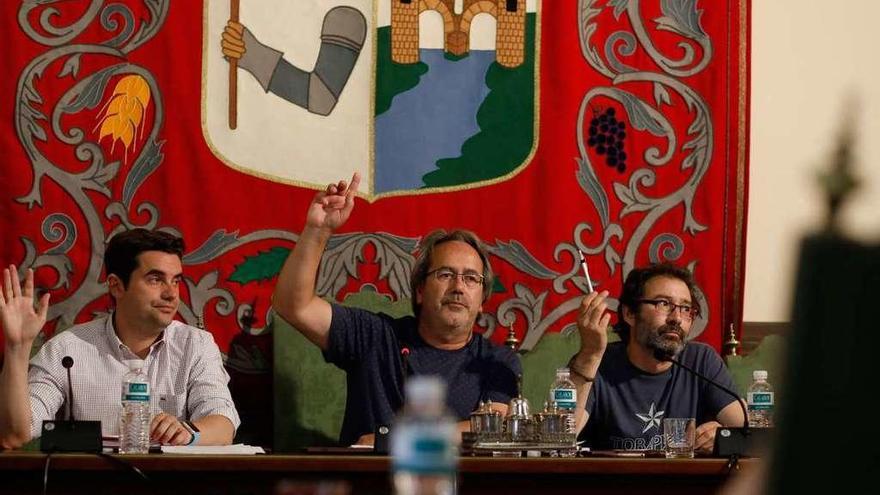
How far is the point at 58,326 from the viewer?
380cm

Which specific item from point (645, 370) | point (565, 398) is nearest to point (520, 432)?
point (565, 398)

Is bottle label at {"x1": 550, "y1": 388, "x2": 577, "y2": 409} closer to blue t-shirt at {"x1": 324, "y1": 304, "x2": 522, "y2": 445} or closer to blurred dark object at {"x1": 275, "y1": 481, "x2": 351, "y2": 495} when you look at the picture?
blue t-shirt at {"x1": 324, "y1": 304, "x2": 522, "y2": 445}

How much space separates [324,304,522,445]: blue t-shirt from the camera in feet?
11.4

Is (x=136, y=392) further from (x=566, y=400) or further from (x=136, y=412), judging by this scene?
(x=566, y=400)

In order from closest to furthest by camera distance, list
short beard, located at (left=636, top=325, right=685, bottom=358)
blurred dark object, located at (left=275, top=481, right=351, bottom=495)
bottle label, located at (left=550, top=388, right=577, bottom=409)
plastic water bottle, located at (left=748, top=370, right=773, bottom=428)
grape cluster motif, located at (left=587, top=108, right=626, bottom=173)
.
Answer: blurred dark object, located at (left=275, top=481, right=351, bottom=495) < bottle label, located at (left=550, top=388, right=577, bottom=409) < plastic water bottle, located at (left=748, top=370, right=773, bottom=428) < short beard, located at (left=636, top=325, right=685, bottom=358) < grape cluster motif, located at (left=587, top=108, right=626, bottom=173)

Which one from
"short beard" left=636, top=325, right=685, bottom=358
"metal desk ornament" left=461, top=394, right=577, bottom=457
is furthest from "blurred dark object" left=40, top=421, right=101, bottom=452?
"short beard" left=636, top=325, right=685, bottom=358

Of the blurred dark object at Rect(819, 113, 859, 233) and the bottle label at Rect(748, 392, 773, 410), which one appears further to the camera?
the bottle label at Rect(748, 392, 773, 410)

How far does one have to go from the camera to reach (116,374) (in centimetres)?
351

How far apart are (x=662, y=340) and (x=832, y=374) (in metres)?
3.00

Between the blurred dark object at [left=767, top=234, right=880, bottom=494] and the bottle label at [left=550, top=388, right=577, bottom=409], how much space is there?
246cm

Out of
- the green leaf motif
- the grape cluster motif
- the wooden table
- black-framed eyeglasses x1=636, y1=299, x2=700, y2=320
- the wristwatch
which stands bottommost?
the wristwatch

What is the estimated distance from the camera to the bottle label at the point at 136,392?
296 centimetres

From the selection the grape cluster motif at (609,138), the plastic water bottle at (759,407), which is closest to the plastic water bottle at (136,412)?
the plastic water bottle at (759,407)

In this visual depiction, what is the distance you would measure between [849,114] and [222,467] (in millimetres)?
2101
